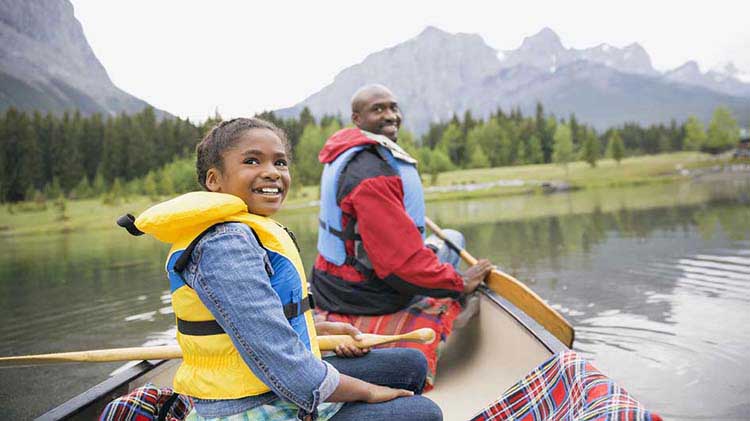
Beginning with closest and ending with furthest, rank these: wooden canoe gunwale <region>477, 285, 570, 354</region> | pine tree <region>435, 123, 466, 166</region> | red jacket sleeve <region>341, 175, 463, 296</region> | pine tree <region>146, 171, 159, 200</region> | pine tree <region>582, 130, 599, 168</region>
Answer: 1. wooden canoe gunwale <region>477, 285, 570, 354</region>
2. red jacket sleeve <region>341, 175, 463, 296</region>
3. pine tree <region>146, 171, 159, 200</region>
4. pine tree <region>582, 130, 599, 168</region>
5. pine tree <region>435, 123, 466, 166</region>

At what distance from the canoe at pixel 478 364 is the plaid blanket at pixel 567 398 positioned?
1.90ft

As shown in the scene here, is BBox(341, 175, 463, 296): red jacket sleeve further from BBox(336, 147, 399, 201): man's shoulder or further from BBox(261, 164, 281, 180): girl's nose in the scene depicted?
BBox(261, 164, 281, 180): girl's nose

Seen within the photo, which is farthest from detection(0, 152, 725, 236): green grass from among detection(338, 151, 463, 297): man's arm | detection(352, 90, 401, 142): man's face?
detection(338, 151, 463, 297): man's arm

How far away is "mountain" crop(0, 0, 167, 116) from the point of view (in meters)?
31.4

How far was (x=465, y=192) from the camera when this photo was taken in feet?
128

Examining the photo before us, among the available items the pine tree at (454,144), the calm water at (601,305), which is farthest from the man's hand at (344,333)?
the pine tree at (454,144)

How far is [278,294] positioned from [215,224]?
0.24m

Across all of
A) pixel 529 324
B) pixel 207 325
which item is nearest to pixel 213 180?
pixel 207 325

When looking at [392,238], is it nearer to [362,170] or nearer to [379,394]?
[362,170]

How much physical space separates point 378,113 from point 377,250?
909 mm

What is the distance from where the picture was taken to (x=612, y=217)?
15.7 m

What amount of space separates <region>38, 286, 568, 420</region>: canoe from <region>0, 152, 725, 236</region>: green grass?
89.4 ft

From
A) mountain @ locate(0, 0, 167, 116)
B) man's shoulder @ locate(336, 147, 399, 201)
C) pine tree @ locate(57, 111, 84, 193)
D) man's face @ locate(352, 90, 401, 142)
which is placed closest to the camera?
man's shoulder @ locate(336, 147, 399, 201)

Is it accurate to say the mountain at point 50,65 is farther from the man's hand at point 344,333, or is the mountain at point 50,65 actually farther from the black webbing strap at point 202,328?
the black webbing strap at point 202,328
